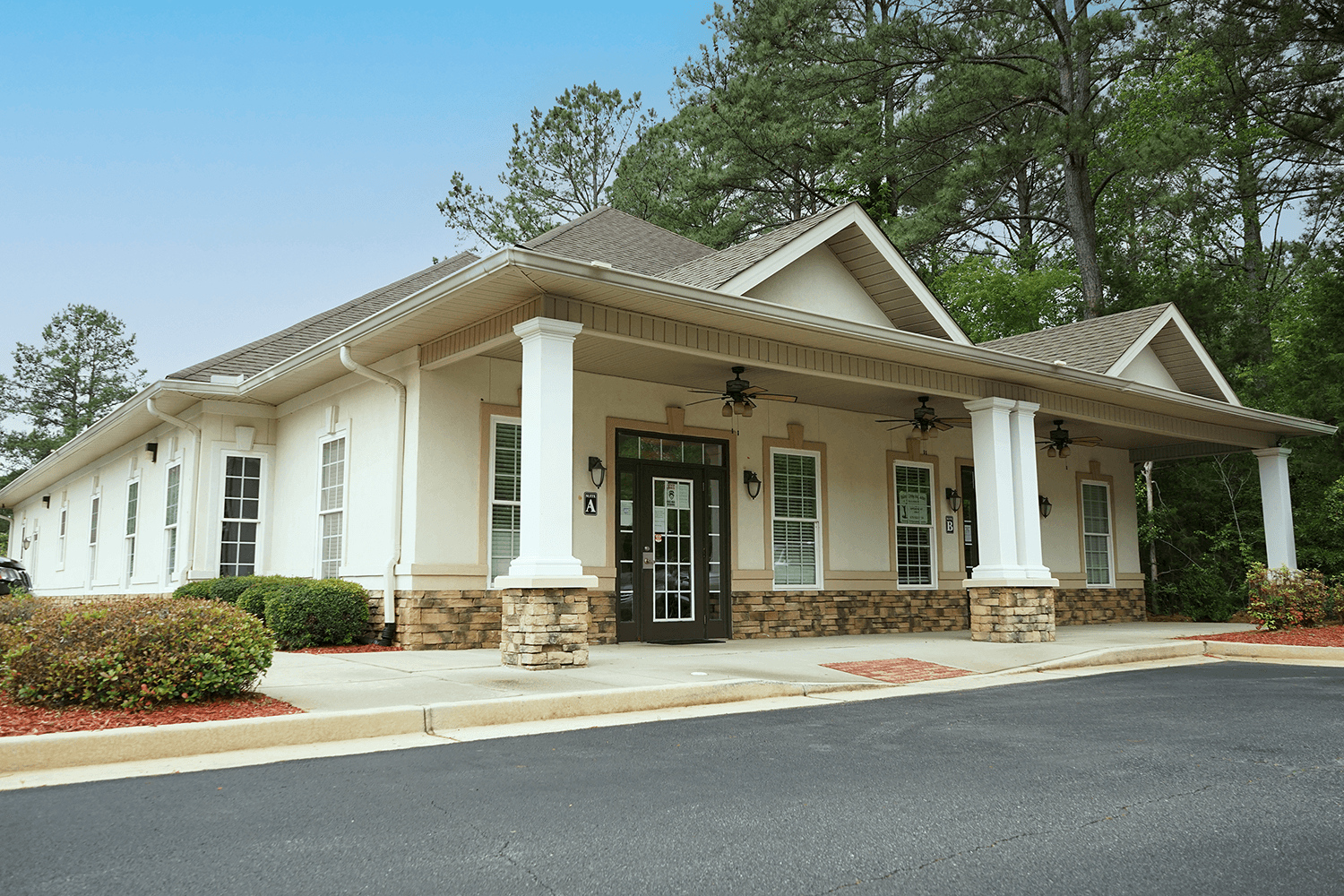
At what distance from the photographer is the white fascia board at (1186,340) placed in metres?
14.9

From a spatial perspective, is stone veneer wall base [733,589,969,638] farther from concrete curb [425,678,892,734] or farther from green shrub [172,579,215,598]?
green shrub [172,579,215,598]

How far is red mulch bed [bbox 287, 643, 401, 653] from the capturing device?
10.7 meters

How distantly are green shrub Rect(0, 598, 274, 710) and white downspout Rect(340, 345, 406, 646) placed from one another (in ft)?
13.8

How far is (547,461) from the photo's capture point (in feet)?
29.5

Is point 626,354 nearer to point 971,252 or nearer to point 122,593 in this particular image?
point 122,593

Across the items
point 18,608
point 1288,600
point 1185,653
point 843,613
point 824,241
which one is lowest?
point 1185,653

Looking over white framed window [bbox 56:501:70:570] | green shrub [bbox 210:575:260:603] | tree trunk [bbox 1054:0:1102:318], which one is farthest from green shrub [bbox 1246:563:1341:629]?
white framed window [bbox 56:501:70:570]

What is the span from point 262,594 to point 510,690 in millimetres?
5453

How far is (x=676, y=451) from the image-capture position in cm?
1302

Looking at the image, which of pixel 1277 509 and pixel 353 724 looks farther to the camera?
pixel 1277 509

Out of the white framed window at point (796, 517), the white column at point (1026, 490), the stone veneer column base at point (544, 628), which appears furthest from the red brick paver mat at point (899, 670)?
the white framed window at point (796, 517)

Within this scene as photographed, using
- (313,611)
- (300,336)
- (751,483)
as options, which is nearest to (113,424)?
(300,336)

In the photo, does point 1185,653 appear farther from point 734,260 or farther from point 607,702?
point 607,702

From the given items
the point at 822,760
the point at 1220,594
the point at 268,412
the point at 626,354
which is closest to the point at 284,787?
the point at 822,760
